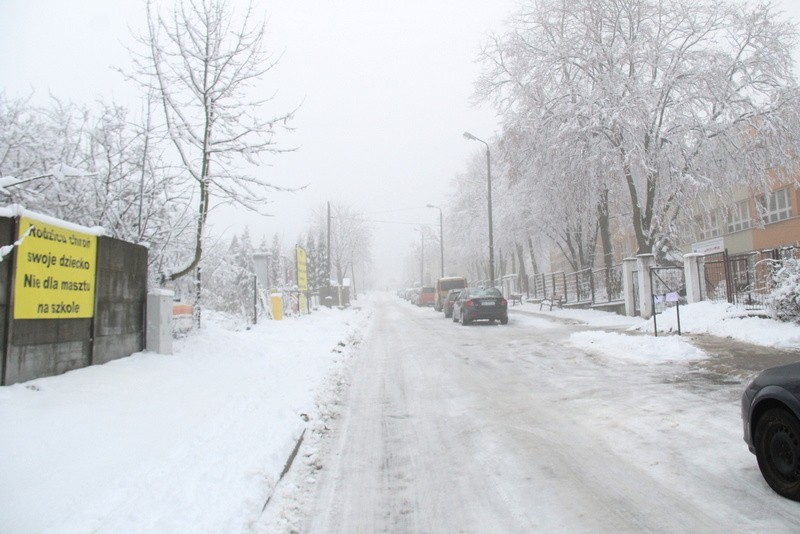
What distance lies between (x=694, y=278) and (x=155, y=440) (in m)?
15.3

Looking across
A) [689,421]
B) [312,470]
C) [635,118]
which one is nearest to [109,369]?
[312,470]

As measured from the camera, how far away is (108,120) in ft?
29.2

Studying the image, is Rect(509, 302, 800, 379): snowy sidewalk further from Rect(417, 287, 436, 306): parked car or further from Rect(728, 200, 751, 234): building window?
Rect(417, 287, 436, 306): parked car

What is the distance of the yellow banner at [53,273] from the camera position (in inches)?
206

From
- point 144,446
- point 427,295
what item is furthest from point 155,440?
point 427,295

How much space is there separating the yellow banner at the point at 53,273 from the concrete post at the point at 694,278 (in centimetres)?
1519

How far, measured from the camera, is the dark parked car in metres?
3.34

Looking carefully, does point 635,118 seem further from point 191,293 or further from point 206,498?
point 206,498

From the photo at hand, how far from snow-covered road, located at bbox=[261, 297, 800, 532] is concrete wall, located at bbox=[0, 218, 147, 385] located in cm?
310

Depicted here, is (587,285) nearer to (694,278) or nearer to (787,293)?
(694,278)

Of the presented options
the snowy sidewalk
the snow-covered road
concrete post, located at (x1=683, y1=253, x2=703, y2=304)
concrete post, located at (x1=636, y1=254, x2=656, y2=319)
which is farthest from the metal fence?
the snow-covered road

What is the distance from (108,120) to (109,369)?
187 inches

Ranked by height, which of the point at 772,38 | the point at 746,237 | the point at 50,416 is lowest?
the point at 50,416

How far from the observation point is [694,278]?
15211 mm
